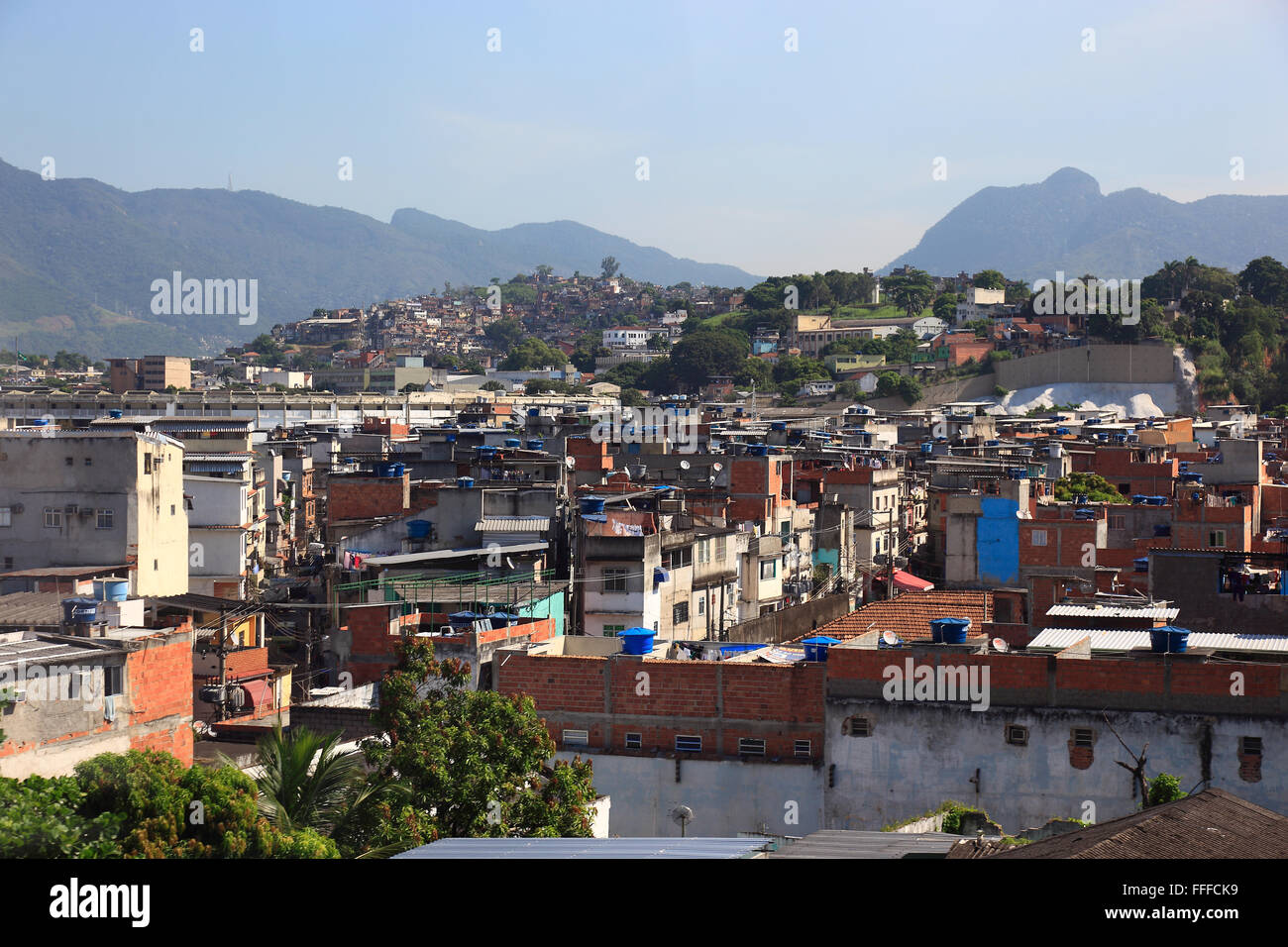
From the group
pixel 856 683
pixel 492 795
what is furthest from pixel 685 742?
pixel 492 795

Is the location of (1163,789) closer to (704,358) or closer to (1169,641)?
(1169,641)

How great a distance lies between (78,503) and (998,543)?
19.0 metres

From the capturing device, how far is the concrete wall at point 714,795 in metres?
15.2

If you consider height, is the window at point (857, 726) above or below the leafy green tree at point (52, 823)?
below

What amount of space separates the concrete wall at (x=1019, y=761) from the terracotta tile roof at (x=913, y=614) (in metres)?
5.06

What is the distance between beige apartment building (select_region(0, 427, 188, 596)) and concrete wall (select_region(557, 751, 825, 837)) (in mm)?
12221

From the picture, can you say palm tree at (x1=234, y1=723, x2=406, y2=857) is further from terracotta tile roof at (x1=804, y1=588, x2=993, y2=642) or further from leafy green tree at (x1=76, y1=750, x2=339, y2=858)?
terracotta tile roof at (x1=804, y1=588, x2=993, y2=642)

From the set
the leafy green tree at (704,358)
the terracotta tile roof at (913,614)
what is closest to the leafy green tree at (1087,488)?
the terracotta tile roof at (913,614)

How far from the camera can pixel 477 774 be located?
11617 mm

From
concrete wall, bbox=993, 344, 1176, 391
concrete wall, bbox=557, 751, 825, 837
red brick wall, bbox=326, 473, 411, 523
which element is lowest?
concrete wall, bbox=557, 751, 825, 837

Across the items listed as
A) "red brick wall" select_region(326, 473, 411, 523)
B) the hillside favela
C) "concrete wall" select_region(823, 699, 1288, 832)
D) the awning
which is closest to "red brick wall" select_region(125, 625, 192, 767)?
the hillside favela

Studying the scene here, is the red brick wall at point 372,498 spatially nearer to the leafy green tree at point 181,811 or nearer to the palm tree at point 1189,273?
the leafy green tree at point 181,811

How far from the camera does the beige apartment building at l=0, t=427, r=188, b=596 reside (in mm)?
24812

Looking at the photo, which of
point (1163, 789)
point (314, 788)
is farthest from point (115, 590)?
point (1163, 789)
